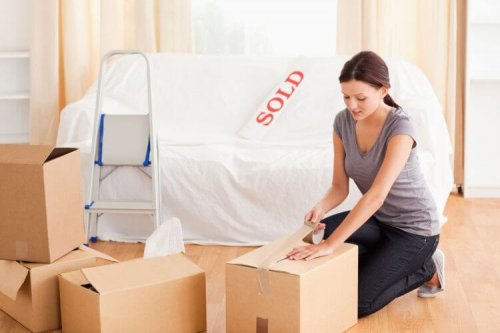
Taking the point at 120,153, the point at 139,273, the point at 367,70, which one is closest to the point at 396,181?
the point at 367,70

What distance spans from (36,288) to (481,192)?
286cm

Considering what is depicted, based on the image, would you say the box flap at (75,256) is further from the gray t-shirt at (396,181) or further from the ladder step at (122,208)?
the gray t-shirt at (396,181)

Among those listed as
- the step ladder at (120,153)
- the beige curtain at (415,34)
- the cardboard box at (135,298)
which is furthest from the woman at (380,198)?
the beige curtain at (415,34)

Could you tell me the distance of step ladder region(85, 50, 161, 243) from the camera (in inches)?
142

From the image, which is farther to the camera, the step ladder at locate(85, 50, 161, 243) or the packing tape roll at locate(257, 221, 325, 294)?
the step ladder at locate(85, 50, 161, 243)

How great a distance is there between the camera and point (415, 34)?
4.75 metres

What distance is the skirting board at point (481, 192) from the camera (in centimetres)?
467

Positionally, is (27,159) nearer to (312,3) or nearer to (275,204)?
(275,204)

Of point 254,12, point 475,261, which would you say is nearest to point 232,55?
point 254,12

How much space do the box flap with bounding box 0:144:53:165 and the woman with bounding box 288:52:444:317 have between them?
2.82ft

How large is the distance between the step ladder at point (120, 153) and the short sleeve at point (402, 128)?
1.28m

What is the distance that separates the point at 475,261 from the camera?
345 cm

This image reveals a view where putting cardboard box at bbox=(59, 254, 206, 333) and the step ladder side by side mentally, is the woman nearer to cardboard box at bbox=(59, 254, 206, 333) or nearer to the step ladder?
cardboard box at bbox=(59, 254, 206, 333)

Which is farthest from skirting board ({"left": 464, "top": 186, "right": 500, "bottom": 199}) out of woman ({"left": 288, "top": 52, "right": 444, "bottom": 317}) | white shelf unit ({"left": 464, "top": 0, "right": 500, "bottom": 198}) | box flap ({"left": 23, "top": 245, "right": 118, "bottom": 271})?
box flap ({"left": 23, "top": 245, "right": 118, "bottom": 271})
